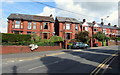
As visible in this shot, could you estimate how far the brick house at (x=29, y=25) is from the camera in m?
32.3

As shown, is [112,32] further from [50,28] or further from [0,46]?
[0,46]

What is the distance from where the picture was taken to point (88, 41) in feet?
125

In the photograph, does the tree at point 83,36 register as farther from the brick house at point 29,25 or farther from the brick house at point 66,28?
the brick house at point 29,25

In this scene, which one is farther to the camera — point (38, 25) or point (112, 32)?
point (112, 32)

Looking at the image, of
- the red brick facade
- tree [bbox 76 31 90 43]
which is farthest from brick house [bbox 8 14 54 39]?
tree [bbox 76 31 90 43]

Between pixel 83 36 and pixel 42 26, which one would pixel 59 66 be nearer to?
pixel 42 26

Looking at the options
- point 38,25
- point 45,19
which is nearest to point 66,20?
point 45,19

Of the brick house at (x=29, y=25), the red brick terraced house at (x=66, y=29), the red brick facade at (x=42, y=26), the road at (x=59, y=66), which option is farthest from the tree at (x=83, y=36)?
the road at (x=59, y=66)

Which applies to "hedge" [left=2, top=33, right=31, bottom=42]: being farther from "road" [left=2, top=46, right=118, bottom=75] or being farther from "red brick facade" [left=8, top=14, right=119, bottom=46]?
"road" [left=2, top=46, right=118, bottom=75]

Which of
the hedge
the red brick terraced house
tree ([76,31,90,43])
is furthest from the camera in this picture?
the red brick terraced house

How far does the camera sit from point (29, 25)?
113 feet

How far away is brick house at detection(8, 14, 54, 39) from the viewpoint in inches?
1272

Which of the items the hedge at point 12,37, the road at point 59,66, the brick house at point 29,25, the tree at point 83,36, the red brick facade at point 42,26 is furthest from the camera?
the tree at point 83,36

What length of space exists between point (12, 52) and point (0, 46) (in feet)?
7.21
